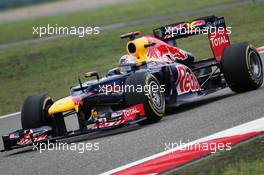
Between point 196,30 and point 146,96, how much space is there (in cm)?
268

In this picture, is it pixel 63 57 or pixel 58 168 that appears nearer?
pixel 58 168

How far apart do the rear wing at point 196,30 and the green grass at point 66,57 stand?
4.66 m

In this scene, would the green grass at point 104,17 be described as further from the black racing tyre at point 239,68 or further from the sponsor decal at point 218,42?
the black racing tyre at point 239,68

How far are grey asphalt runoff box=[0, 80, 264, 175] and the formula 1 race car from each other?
0.21m

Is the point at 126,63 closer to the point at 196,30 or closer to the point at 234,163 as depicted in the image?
the point at 196,30

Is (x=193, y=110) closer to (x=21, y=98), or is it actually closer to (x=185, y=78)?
(x=185, y=78)

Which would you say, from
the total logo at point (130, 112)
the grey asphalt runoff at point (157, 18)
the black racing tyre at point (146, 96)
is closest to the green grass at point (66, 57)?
the grey asphalt runoff at point (157, 18)

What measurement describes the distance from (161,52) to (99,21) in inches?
928

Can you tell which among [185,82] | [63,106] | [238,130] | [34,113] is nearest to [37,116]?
[34,113]

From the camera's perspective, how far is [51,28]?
34656 millimetres

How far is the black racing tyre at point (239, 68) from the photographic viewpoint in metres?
11.6

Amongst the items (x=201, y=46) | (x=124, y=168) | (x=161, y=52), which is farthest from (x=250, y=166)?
(x=201, y=46)

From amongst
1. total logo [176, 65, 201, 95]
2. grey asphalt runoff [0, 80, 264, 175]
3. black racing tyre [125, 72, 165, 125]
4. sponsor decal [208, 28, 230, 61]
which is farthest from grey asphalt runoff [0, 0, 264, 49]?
black racing tyre [125, 72, 165, 125]

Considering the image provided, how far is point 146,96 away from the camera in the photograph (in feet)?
33.1
